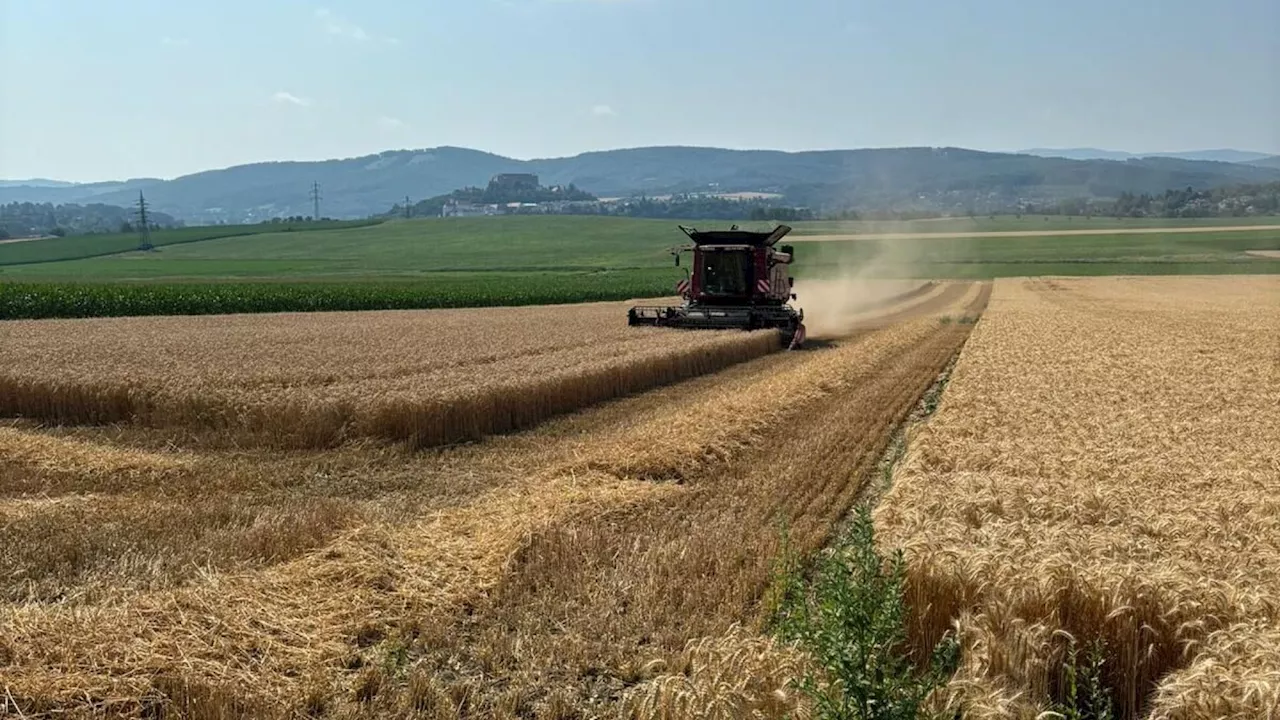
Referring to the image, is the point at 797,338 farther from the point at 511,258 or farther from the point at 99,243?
the point at 99,243

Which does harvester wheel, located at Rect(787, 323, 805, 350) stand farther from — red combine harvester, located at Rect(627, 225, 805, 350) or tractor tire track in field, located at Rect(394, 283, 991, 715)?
tractor tire track in field, located at Rect(394, 283, 991, 715)

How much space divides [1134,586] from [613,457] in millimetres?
6940

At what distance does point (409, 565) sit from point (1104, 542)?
5.34 metres

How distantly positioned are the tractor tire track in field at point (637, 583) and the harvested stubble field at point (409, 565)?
0.03 m

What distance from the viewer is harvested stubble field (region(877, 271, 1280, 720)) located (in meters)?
5.27

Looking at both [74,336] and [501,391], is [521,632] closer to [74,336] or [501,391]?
[501,391]

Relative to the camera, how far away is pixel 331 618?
6680mm

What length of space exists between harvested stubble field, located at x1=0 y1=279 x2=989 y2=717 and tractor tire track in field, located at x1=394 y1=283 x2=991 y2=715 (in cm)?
3

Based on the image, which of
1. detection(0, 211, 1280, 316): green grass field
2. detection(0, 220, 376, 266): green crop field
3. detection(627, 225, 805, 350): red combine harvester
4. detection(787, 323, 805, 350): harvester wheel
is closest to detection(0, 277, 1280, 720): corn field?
detection(787, 323, 805, 350): harvester wheel

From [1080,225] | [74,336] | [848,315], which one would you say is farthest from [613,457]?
[1080,225]

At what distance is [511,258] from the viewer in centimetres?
10812

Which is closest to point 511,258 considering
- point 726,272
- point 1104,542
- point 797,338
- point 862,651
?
point 726,272

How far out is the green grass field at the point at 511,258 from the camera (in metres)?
52.3

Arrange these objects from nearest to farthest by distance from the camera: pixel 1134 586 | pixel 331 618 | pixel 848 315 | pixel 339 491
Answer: pixel 1134 586, pixel 331 618, pixel 339 491, pixel 848 315
